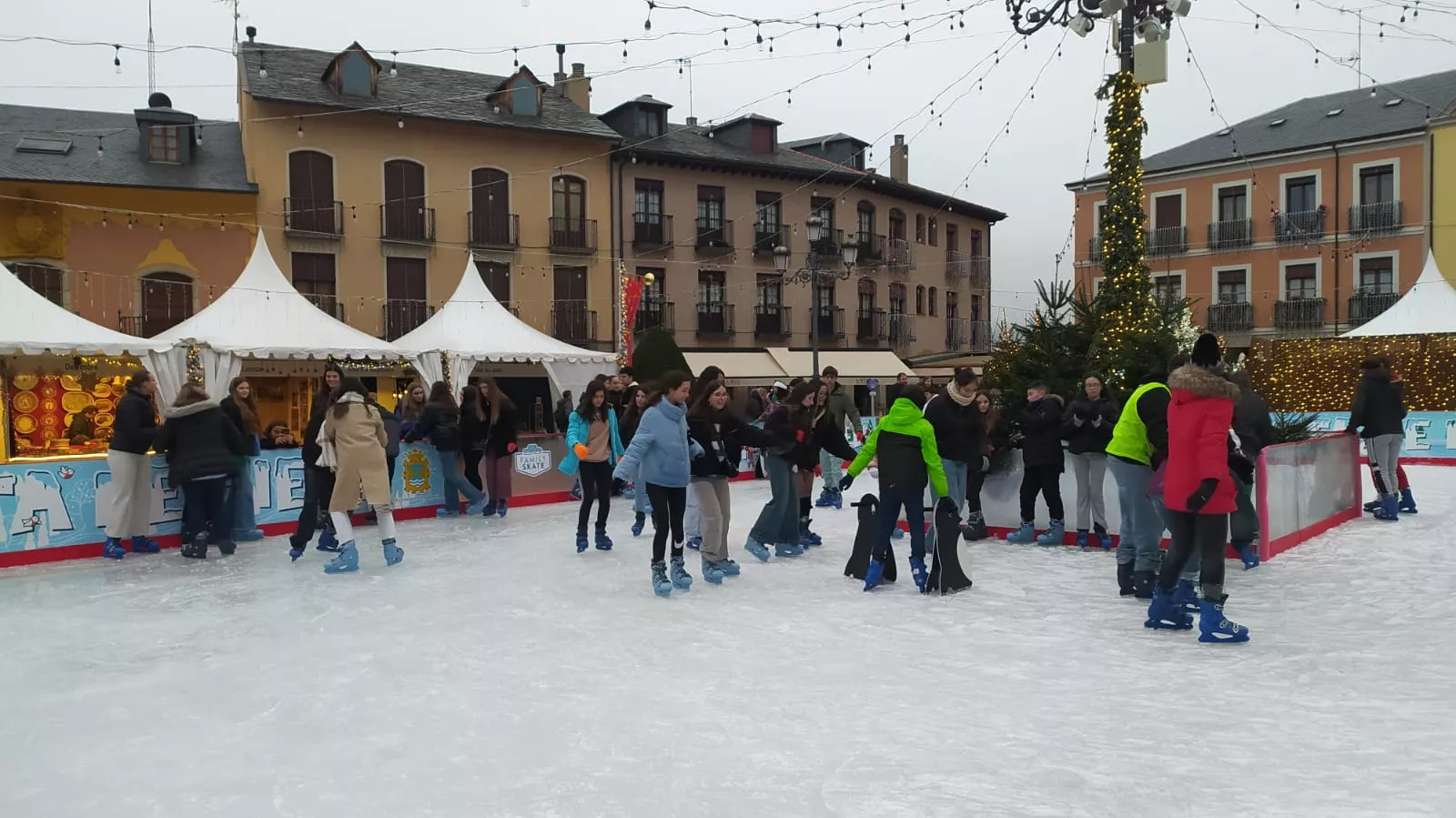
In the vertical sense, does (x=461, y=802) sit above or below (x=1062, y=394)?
below

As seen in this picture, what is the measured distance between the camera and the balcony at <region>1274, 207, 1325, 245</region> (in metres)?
29.1

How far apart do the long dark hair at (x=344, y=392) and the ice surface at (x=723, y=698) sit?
1.27m

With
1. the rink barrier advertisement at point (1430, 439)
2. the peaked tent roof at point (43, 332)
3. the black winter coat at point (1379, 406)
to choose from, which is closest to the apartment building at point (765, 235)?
the rink barrier advertisement at point (1430, 439)

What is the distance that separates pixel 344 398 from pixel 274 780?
4.67 m

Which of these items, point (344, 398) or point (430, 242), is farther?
point (430, 242)

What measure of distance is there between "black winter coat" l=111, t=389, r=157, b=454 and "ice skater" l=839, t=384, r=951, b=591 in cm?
606

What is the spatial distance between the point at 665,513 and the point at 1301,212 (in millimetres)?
29199

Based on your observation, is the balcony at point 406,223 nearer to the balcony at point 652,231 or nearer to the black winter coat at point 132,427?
the balcony at point 652,231

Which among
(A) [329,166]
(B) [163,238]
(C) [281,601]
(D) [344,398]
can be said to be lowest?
(C) [281,601]

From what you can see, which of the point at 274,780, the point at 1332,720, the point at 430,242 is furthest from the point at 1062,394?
the point at 430,242

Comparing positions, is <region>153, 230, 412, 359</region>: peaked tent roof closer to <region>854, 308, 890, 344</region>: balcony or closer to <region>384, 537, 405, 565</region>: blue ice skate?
<region>384, 537, 405, 565</region>: blue ice skate

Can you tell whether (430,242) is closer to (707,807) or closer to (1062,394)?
(1062,394)

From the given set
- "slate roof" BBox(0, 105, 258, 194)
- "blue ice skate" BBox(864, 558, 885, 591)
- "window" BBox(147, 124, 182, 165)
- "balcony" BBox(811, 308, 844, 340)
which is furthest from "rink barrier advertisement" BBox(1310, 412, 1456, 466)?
"window" BBox(147, 124, 182, 165)

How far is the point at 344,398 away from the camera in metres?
7.86
